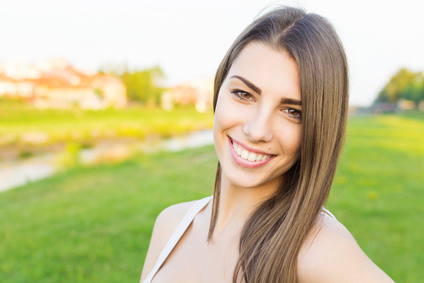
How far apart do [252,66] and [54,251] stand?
3906mm

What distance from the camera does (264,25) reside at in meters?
1.23

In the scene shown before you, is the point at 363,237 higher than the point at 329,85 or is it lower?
lower

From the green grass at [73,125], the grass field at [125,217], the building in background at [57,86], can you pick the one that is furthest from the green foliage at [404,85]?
the grass field at [125,217]

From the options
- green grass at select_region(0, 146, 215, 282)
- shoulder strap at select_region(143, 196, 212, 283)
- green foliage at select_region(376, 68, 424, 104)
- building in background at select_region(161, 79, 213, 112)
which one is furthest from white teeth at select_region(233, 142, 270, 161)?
green foliage at select_region(376, 68, 424, 104)

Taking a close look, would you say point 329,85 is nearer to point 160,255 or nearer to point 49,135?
point 160,255

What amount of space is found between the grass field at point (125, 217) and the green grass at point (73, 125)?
21.4ft

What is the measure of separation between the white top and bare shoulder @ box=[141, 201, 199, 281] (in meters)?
0.05

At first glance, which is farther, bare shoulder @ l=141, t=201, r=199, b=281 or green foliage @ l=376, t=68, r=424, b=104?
green foliage @ l=376, t=68, r=424, b=104

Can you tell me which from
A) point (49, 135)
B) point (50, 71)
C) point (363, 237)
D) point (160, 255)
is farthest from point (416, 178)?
point (50, 71)

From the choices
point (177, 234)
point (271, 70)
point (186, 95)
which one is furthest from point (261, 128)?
point (186, 95)

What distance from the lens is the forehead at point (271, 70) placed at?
3.67ft

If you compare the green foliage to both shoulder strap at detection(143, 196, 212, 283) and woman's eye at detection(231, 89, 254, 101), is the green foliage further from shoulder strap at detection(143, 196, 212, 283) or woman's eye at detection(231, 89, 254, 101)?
woman's eye at detection(231, 89, 254, 101)

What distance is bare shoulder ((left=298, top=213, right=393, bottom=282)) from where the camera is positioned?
1.03m

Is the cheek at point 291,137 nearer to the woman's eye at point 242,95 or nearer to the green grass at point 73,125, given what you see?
the woman's eye at point 242,95
